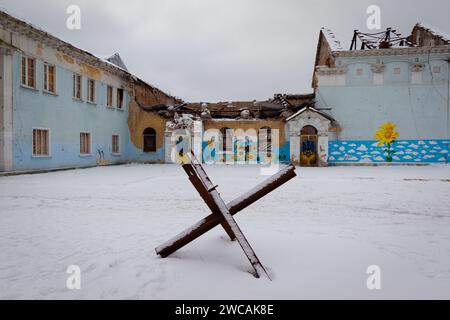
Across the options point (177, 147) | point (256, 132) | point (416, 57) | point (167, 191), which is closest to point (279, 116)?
point (256, 132)

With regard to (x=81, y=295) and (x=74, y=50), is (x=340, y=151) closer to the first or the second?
(x=74, y=50)

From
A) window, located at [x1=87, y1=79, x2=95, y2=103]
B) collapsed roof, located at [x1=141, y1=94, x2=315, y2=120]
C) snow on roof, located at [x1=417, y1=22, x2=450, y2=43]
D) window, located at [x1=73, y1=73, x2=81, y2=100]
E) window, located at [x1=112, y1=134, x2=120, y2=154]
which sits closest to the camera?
window, located at [x1=73, y1=73, x2=81, y2=100]

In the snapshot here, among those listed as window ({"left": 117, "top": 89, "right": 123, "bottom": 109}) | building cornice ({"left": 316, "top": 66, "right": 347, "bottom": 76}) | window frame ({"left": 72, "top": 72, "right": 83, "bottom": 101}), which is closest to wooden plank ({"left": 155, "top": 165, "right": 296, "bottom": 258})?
window frame ({"left": 72, "top": 72, "right": 83, "bottom": 101})

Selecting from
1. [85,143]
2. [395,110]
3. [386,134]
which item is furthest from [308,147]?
[85,143]

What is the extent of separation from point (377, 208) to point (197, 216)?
150 inches

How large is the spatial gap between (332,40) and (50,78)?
18798 millimetres

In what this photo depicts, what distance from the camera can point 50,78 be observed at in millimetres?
14930

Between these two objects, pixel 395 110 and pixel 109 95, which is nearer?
pixel 395 110

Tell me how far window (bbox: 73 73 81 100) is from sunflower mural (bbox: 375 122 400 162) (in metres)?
19.1

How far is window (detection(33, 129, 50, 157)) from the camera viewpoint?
13844mm

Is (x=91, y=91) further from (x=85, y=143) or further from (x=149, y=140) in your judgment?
(x=149, y=140)

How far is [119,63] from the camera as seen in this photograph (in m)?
25.8

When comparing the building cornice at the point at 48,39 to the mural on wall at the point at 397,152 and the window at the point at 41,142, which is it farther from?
the mural on wall at the point at 397,152

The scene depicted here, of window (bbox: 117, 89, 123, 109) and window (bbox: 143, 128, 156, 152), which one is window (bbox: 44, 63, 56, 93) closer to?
window (bbox: 117, 89, 123, 109)
